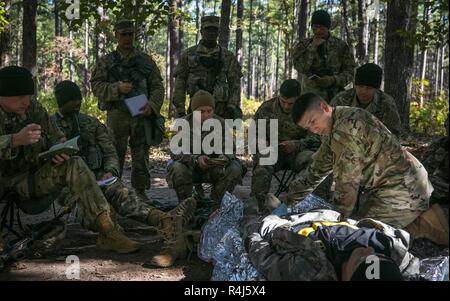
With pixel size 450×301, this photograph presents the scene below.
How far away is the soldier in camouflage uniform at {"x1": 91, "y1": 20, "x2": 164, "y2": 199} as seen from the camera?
620cm

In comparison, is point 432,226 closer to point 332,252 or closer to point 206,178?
point 332,252

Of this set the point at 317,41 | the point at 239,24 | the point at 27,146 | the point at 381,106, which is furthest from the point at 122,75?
the point at 239,24

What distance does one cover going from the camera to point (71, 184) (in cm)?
423

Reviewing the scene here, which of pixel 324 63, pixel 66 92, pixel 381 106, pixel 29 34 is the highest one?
pixel 29 34

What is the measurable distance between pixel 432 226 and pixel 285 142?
212 cm

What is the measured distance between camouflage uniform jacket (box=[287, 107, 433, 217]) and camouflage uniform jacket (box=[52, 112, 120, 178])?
2.23 metres

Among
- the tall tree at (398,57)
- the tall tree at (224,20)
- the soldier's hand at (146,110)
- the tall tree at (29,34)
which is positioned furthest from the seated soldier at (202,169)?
the tall tree at (224,20)

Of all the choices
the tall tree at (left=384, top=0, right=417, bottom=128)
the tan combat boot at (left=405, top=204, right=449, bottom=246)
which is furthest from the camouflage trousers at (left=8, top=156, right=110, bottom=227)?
the tall tree at (left=384, top=0, right=417, bottom=128)

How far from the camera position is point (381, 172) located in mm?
4109
